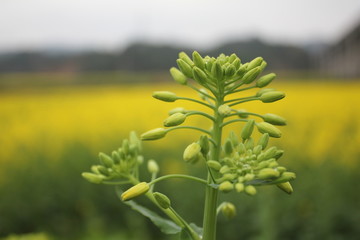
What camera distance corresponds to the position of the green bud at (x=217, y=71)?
3.26ft

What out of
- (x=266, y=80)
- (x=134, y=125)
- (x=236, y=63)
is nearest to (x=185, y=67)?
(x=236, y=63)

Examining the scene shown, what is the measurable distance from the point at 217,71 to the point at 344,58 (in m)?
8.90

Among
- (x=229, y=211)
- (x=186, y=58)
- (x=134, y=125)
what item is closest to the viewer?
(x=186, y=58)

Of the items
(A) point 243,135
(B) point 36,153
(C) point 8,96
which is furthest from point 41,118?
(A) point 243,135

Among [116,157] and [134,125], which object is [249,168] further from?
[134,125]

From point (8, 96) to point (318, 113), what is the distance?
7.39m

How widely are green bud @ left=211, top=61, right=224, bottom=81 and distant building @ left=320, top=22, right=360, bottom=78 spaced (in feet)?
22.6

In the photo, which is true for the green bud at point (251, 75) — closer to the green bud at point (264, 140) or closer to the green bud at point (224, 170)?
the green bud at point (264, 140)

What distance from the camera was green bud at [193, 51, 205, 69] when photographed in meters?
1.03

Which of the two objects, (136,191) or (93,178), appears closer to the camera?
(136,191)

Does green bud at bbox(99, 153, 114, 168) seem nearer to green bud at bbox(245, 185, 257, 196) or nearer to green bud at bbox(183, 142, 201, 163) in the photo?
green bud at bbox(183, 142, 201, 163)

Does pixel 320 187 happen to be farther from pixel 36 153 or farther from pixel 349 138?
pixel 36 153

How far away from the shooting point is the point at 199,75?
101cm

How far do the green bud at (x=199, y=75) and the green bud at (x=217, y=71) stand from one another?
3cm
